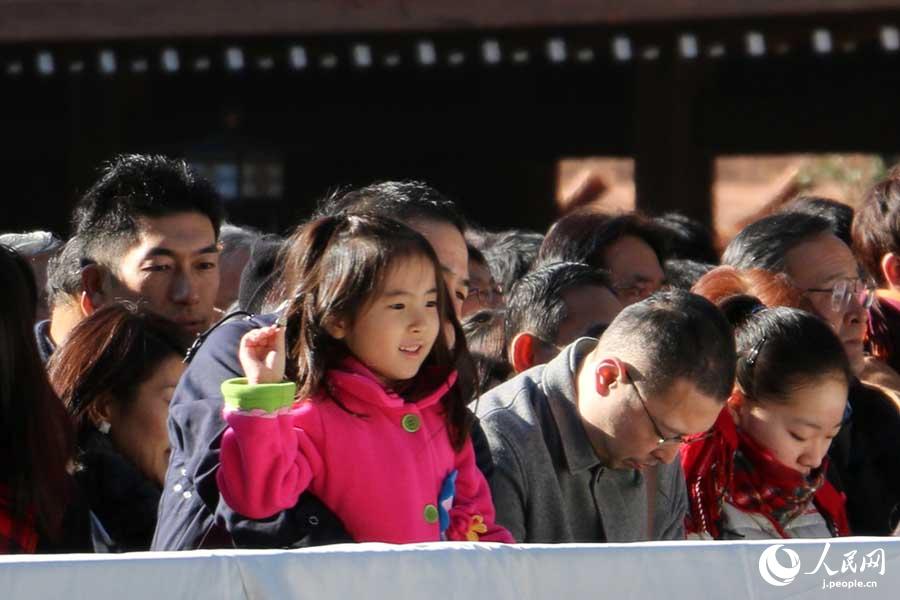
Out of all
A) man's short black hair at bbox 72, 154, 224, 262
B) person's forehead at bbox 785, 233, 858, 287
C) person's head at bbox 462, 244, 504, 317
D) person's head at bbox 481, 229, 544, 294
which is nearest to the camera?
man's short black hair at bbox 72, 154, 224, 262

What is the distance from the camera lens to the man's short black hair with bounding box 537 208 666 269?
13.3 ft

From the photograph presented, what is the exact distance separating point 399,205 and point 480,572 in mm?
1143

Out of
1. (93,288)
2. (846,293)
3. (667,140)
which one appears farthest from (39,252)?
(667,140)

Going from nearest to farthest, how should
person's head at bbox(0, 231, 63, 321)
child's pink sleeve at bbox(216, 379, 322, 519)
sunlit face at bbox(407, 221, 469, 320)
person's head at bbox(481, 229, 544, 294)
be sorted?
child's pink sleeve at bbox(216, 379, 322, 519) < sunlit face at bbox(407, 221, 469, 320) < person's head at bbox(0, 231, 63, 321) < person's head at bbox(481, 229, 544, 294)

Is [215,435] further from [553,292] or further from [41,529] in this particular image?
[553,292]

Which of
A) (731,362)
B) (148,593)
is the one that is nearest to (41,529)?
(148,593)

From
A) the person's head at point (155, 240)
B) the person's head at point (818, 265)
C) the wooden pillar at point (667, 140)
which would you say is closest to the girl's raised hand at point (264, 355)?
the person's head at point (155, 240)

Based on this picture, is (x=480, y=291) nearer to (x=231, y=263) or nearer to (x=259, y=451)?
(x=231, y=263)

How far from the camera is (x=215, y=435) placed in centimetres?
241

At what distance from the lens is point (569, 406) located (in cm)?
294

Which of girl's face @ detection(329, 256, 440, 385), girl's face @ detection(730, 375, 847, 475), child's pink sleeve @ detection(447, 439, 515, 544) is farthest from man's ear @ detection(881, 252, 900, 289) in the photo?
girl's face @ detection(329, 256, 440, 385)

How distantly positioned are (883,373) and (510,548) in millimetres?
2107

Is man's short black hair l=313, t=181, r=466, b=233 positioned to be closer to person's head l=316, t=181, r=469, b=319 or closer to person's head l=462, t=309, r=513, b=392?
person's head l=316, t=181, r=469, b=319

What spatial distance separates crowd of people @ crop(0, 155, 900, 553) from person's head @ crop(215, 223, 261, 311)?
0.51m
